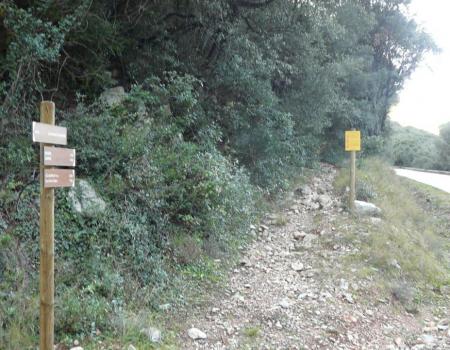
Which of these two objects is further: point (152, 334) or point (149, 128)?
point (149, 128)

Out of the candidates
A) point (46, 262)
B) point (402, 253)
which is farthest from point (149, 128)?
point (402, 253)

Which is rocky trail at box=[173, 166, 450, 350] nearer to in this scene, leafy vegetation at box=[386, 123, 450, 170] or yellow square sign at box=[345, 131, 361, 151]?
yellow square sign at box=[345, 131, 361, 151]

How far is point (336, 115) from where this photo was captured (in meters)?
13.8

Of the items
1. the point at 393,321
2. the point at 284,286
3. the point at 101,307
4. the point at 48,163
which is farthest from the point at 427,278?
the point at 48,163

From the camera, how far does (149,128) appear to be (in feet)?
20.2

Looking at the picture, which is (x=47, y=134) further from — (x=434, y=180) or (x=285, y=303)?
(x=434, y=180)

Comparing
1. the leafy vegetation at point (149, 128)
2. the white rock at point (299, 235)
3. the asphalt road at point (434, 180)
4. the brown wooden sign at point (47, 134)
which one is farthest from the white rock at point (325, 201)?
the asphalt road at point (434, 180)

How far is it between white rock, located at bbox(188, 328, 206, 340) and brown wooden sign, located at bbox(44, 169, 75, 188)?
196 centimetres

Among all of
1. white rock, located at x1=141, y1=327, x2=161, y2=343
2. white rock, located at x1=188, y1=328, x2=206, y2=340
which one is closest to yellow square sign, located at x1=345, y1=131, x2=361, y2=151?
white rock, located at x1=188, y1=328, x2=206, y2=340

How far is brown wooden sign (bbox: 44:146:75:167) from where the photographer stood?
290cm

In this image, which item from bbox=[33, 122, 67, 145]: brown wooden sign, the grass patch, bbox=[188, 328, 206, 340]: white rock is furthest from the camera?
the grass patch

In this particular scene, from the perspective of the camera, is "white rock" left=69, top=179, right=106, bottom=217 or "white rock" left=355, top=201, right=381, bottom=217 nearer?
"white rock" left=69, top=179, right=106, bottom=217

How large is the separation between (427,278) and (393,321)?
5.69ft

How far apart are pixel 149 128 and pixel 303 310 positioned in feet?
11.7
